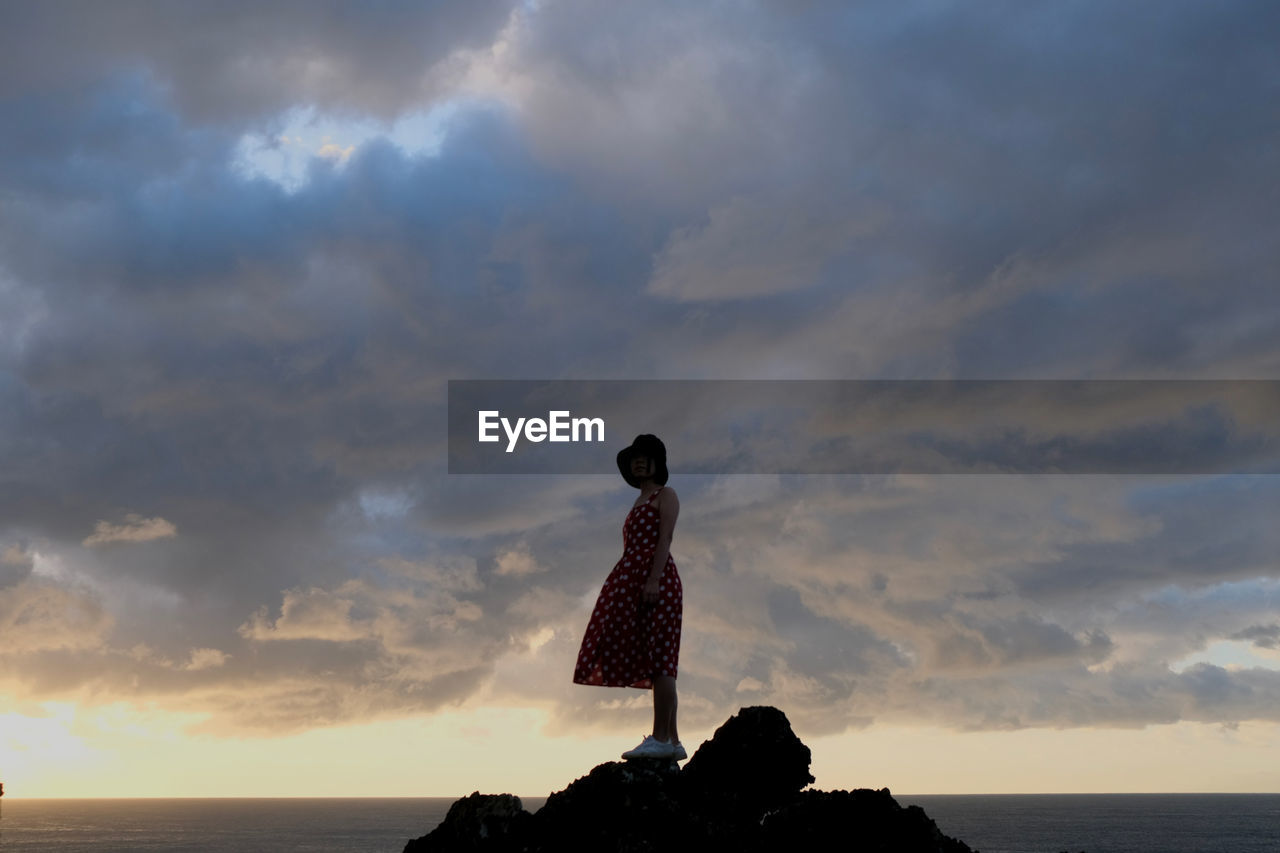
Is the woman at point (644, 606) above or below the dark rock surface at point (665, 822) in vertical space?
above

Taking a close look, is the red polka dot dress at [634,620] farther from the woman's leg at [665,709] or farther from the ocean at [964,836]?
the ocean at [964,836]

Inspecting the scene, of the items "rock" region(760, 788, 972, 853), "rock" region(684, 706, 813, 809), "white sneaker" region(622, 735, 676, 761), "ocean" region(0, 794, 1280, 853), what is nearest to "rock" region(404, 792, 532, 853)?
"white sneaker" region(622, 735, 676, 761)

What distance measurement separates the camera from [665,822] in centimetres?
1013

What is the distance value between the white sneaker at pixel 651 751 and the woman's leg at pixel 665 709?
15 cm

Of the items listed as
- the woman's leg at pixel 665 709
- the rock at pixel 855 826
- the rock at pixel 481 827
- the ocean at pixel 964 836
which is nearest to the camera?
the rock at pixel 855 826

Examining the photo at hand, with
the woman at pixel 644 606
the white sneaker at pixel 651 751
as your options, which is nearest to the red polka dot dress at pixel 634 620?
the woman at pixel 644 606

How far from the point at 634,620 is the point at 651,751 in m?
1.31

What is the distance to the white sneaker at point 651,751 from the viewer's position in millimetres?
10977

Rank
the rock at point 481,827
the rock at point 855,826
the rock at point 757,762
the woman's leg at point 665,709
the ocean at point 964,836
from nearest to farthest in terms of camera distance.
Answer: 1. the rock at point 855,826
2. the rock at point 481,827
3. the woman's leg at point 665,709
4. the rock at point 757,762
5. the ocean at point 964,836

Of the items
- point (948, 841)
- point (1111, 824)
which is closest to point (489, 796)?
point (948, 841)

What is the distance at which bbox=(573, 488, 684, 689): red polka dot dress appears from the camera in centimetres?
1149

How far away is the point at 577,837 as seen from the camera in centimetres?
1031

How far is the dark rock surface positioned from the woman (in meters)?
0.87

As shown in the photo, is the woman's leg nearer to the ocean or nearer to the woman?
the woman
